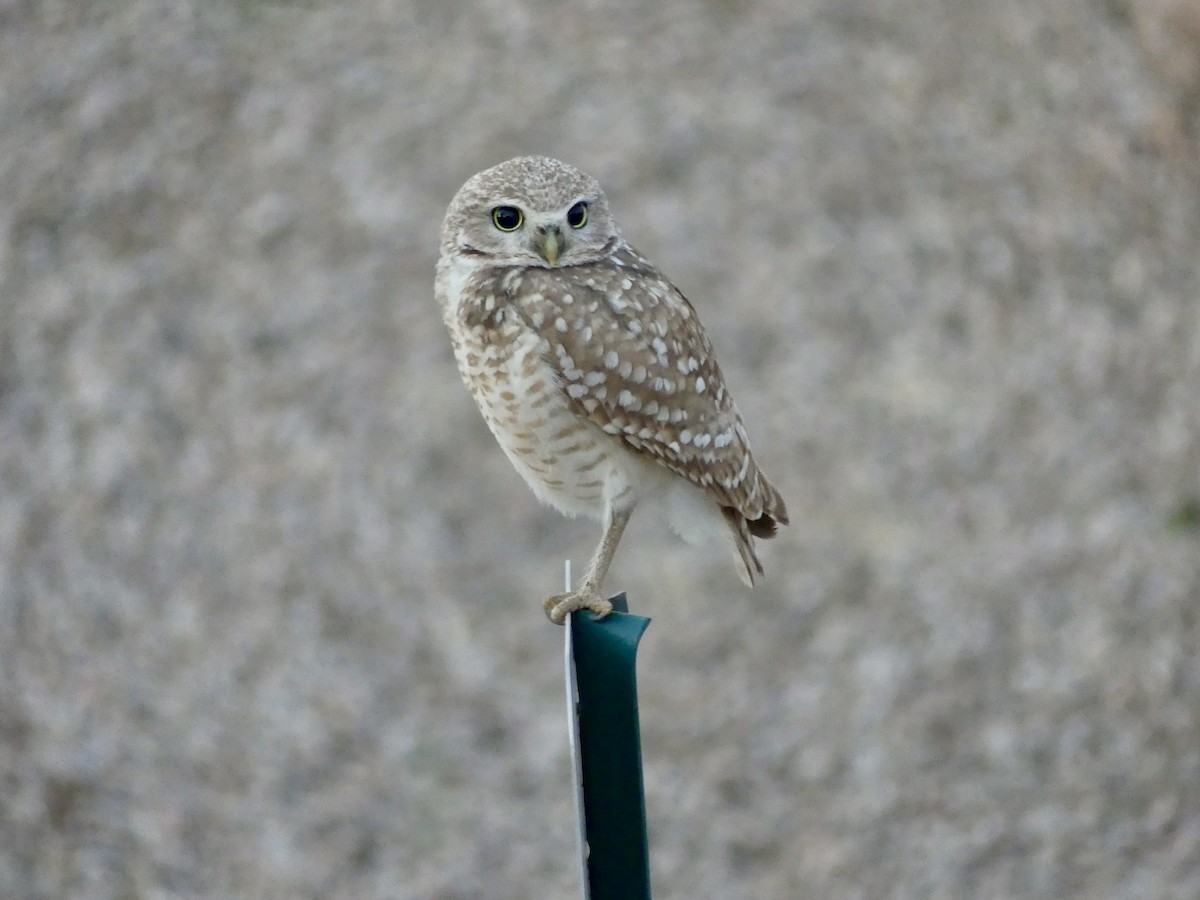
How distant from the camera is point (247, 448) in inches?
265

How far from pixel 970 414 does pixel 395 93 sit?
11.9 ft

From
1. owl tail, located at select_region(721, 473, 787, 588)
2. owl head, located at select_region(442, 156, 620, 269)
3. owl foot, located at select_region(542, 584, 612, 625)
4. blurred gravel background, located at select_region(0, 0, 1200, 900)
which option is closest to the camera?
owl head, located at select_region(442, 156, 620, 269)

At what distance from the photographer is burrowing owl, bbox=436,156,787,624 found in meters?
2.45

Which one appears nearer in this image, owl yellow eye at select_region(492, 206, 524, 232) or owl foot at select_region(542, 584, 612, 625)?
owl yellow eye at select_region(492, 206, 524, 232)

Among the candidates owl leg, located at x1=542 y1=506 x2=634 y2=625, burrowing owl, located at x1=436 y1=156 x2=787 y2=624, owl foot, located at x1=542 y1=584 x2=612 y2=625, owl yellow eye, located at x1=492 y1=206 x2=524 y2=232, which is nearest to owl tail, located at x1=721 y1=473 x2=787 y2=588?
burrowing owl, located at x1=436 y1=156 x2=787 y2=624

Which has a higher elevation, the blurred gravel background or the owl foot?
the blurred gravel background

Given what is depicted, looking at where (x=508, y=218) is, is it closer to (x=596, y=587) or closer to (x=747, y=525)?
(x=596, y=587)

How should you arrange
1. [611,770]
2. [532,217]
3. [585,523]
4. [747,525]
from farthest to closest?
[585,523]
[747,525]
[532,217]
[611,770]

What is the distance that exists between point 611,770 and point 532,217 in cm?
98

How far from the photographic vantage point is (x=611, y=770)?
1.98m

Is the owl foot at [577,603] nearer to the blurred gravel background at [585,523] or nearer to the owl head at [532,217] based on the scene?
the owl head at [532,217]

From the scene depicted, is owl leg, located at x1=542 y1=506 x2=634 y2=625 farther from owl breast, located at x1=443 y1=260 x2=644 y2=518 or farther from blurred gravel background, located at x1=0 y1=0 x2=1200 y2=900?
blurred gravel background, located at x1=0 y1=0 x2=1200 y2=900

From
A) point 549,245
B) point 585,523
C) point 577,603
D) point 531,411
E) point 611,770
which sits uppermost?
point 585,523

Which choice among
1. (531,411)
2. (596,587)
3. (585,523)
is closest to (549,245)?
(531,411)
